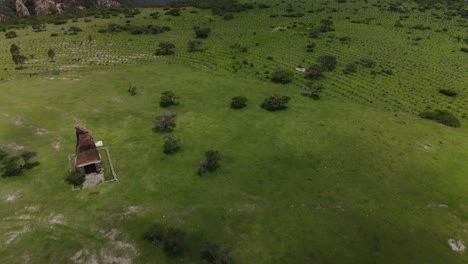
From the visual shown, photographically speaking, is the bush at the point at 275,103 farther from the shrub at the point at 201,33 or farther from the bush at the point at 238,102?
the shrub at the point at 201,33

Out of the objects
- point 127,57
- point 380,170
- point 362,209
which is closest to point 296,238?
point 362,209

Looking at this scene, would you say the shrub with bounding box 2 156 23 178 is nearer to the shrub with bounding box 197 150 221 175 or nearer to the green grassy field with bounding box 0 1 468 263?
the green grassy field with bounding box 0 1 468 263

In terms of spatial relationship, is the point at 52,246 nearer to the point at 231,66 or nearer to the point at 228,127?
the point at 228,127

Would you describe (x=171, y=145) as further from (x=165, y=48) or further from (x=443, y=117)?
(x=165, y=48)

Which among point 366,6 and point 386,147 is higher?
point 366,6

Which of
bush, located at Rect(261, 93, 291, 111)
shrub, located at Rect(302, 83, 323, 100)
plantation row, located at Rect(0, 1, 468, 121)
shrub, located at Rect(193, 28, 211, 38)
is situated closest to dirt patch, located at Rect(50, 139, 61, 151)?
bush, located at Rect(261, 93, 291, 111)

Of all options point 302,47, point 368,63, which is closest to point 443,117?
point 368,63

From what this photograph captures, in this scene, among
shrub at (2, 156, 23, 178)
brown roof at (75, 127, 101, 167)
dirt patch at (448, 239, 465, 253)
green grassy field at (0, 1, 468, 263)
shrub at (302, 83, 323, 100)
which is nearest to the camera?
dirt patch at (448, 239, 465, 253)
